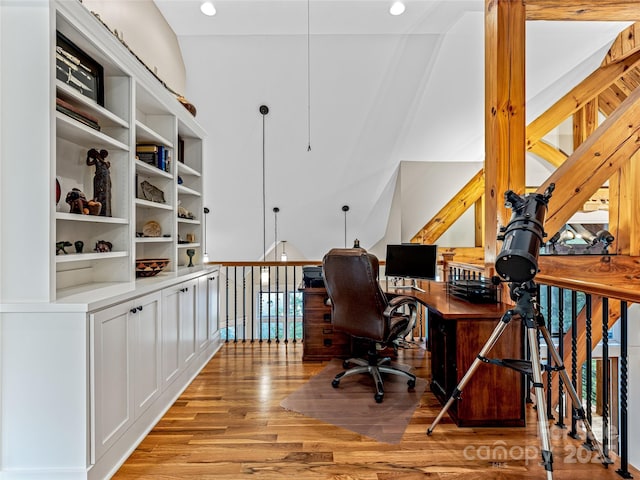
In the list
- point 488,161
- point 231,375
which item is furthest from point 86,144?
point 488,161

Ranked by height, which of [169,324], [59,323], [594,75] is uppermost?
[594,75]

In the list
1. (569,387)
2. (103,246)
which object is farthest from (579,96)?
(103,246)

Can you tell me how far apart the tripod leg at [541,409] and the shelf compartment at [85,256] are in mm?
2235

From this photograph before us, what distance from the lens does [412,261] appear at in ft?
10.7

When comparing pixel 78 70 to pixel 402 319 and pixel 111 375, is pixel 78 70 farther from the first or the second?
pixel 402 319

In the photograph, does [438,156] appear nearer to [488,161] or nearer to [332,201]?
[332,201]

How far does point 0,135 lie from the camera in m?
1.54

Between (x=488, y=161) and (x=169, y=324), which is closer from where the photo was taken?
(x=169, y=324)

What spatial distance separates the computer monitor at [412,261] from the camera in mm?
3127

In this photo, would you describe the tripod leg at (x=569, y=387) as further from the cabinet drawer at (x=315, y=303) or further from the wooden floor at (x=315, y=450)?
the cabinet drawer at (x=315, y=303)

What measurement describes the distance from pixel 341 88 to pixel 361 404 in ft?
11.1

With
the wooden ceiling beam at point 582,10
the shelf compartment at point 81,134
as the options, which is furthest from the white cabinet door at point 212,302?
the wooden ceiling beam at point 582,10

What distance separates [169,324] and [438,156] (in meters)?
4.04

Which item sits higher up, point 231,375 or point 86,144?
point 86,144
